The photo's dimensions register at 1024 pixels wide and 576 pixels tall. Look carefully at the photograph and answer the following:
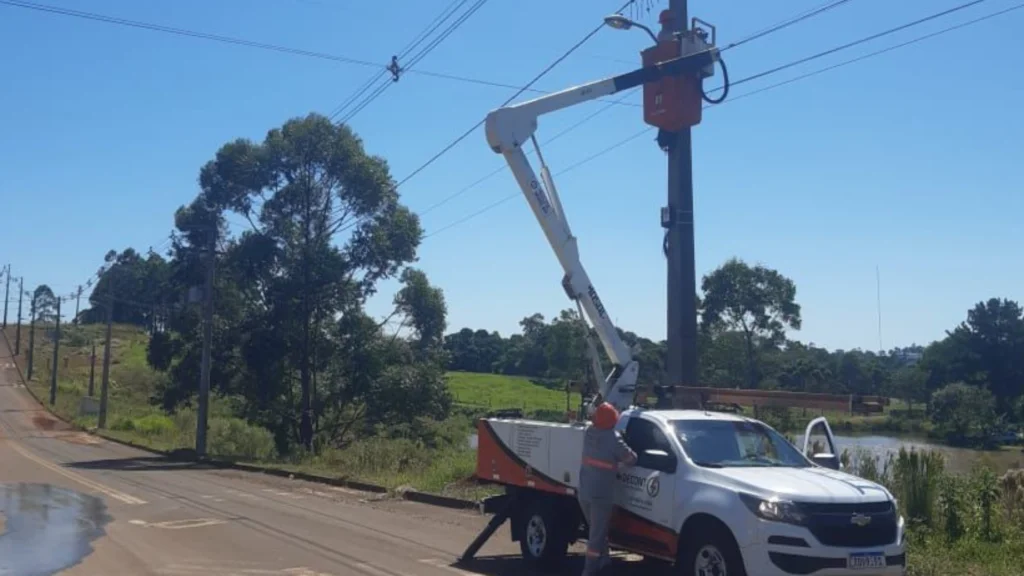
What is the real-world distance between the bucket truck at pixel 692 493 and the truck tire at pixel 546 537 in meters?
0.01

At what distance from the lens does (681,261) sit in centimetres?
1742

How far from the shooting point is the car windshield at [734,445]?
1007 cm

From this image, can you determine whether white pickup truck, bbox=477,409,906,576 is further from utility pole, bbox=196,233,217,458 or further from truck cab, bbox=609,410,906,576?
utility pole, bbox=196,233,217,458

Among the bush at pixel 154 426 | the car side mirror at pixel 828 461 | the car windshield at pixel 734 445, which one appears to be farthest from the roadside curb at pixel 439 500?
the bush at pixel 154 426

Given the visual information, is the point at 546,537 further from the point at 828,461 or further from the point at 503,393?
the point at 503,393

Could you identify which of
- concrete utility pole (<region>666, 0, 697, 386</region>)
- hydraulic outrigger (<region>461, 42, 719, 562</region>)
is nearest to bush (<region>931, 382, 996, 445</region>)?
concrete utility pole (<region>666, 0, 697, 386</region>)

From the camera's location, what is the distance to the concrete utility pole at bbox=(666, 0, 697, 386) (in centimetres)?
1711

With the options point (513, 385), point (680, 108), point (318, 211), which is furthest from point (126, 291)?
point (680, 108)

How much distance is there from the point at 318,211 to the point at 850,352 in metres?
20.7

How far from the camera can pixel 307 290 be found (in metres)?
39.8

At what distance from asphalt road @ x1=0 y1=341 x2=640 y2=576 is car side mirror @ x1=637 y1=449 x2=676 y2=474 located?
7.12 feet

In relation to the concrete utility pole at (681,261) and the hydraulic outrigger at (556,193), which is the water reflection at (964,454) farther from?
the hydraulic outrigger at (556,193)

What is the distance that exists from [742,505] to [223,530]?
30.0ft

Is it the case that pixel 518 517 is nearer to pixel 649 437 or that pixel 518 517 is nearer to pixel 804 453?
pixel 649 437
